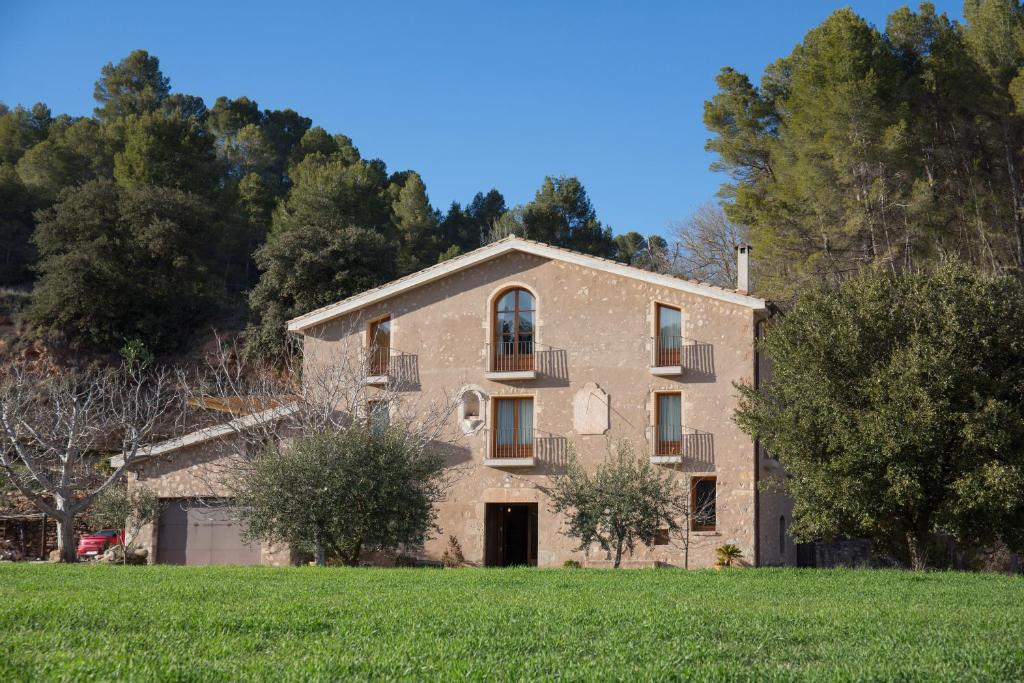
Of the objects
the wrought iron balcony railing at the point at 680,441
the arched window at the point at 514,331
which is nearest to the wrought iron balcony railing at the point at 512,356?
the arched window at the point at 514,331

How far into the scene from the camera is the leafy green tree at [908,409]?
2109cm

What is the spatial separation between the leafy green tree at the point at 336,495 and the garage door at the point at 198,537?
6.22m

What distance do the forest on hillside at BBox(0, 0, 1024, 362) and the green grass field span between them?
16.1m

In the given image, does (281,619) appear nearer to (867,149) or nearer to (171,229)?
(867,149)

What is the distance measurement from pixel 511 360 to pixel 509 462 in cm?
278

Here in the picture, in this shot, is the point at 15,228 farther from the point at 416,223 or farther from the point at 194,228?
the point at 416,223

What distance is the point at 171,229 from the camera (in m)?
45.2

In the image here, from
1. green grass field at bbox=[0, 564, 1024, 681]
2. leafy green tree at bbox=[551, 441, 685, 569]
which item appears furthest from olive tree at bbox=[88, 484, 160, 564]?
green grass field at bbox=[0, 564, 1024, 681]

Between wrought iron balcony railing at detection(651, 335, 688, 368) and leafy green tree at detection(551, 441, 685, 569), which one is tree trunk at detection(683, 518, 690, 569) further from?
wrought iron balcony railing at detection(651, 335, 688, 368)

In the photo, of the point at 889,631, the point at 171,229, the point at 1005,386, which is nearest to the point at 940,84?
the point at 1005,386

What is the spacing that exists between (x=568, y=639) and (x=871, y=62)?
82.9 feet

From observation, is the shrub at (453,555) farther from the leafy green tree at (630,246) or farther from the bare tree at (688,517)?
the leafy green tree at (630,246)

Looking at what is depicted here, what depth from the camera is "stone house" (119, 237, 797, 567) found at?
27.5m

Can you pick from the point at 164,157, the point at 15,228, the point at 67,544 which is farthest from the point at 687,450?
the point at 15,228
